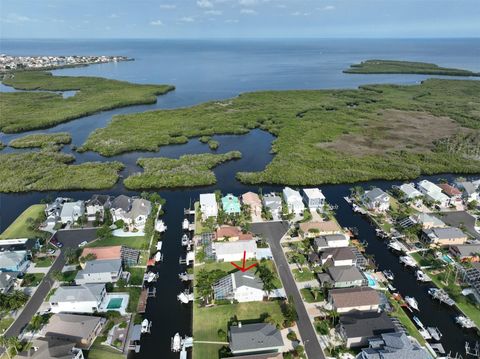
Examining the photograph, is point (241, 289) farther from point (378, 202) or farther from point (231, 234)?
point (378, 202)

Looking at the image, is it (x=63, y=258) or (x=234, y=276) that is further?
(x=63, y=258)

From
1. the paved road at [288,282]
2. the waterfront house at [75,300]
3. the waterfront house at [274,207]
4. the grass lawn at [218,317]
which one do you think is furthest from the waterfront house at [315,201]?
the waterfront house at [75,300]

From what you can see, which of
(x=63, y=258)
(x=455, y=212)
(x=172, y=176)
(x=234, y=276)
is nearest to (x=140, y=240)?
(x=63, y=258)

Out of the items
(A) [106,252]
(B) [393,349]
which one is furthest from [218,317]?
(A) [106,252]

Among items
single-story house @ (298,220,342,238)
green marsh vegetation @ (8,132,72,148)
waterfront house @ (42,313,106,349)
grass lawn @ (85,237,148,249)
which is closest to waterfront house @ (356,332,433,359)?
single-story house @ (298,220,342,238)

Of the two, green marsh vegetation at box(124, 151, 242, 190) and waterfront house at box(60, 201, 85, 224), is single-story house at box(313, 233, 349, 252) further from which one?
waterfront house at box(60, 201, 85, 224)

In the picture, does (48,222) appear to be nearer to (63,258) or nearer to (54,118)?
(63,258)

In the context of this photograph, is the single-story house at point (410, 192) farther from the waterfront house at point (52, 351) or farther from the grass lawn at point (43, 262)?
the grass lawn at point (43, 262)
